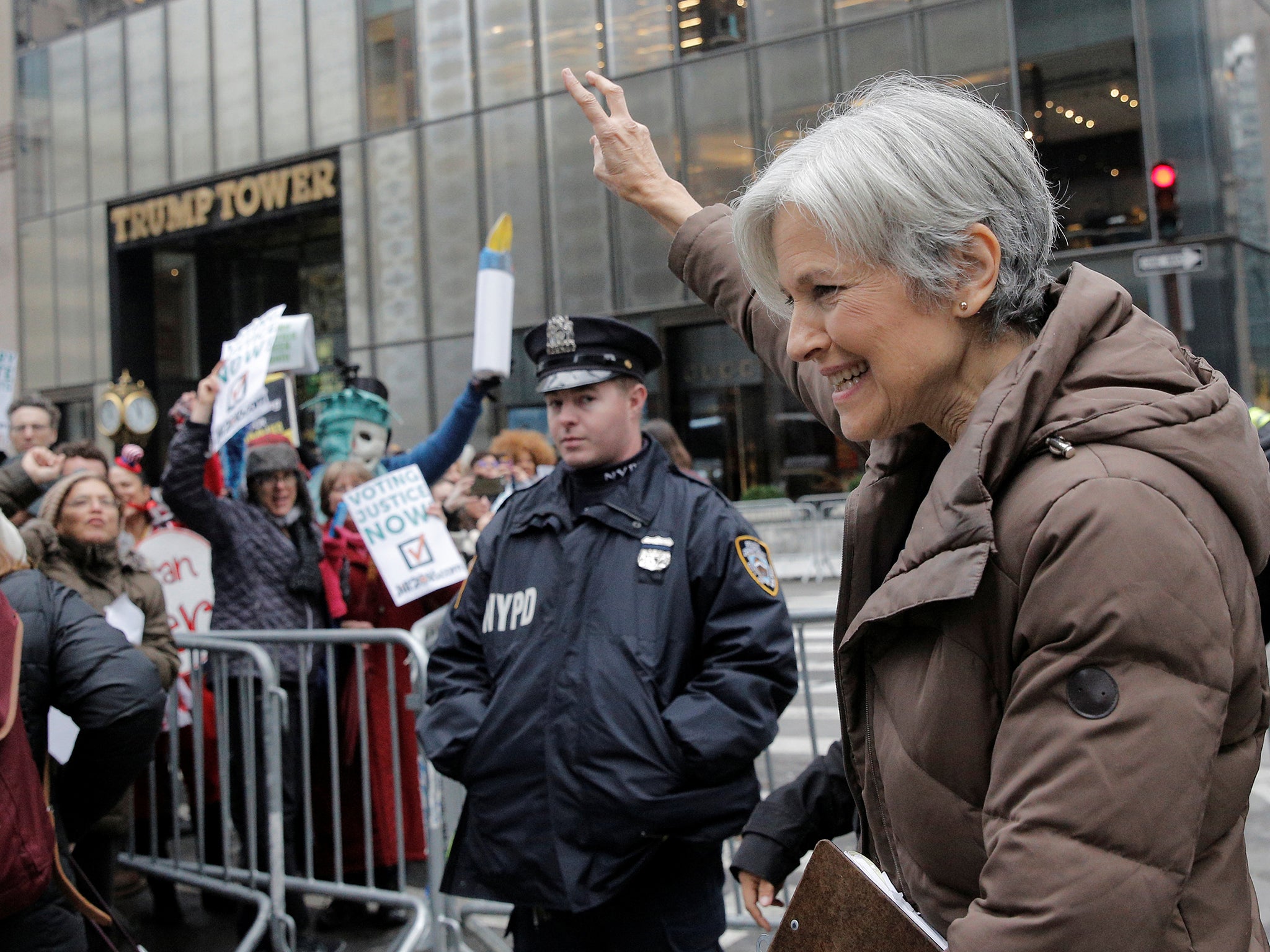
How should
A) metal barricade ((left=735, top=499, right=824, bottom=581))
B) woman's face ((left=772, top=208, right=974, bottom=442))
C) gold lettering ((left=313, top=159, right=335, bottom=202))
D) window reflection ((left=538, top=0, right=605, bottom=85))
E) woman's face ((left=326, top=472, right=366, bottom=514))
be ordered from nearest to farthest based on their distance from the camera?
woman's face ((left=772, top=208, right=974, bottom=442)) → woman's face ((left=326, top=472, right=366, bottom=514)) → metal barricade ((left=735, top=499, right=824, bottom=581)) → window reflection ((left=538, top=0, right=605, bottom=85)) → gold lettering ((left=313, top=159, right=335, bottom=202))

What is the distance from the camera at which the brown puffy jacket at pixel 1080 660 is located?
3.62ft

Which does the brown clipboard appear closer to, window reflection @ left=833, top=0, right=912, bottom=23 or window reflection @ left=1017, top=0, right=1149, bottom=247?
window reflection @ left=1017, top=0, right=1149, bottom=247

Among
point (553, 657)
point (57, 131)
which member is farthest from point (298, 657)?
point (57, 131)

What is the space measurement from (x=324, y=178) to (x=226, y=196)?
2.47m

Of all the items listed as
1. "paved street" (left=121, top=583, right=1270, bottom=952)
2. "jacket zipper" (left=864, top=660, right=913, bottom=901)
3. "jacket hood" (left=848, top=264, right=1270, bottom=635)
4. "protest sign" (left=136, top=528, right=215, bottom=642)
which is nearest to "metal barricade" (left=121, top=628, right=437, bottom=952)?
"paved street" (left=121, top=583, right=1270, bottom=952)

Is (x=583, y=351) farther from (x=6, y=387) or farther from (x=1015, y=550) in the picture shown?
(x=6, y=387)

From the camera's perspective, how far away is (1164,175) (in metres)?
9.88

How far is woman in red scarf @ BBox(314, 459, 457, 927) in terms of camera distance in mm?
5242

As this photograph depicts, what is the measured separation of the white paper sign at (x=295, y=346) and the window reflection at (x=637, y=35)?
45.0ft

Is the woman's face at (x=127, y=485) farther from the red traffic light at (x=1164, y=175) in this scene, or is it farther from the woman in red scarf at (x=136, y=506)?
the red traffic light at (x=1164, y=175)

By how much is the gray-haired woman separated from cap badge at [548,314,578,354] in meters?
1.82

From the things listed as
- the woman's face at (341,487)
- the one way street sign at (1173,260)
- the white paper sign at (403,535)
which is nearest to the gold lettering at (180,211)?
the one way street sign at (1173,260)

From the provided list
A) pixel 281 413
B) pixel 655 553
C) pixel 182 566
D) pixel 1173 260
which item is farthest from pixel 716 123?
pixel 655 553

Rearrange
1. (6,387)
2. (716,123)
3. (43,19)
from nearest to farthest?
1. (6,387)
2. (716,123)
3. (43,19)
